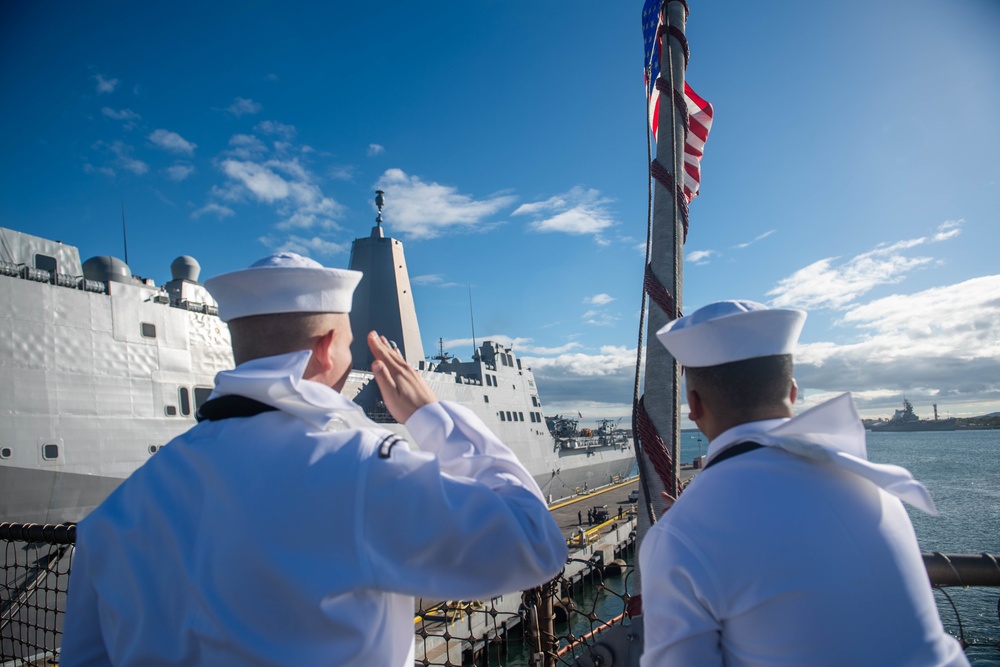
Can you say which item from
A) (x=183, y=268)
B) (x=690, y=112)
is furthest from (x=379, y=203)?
(x=690, y=112)

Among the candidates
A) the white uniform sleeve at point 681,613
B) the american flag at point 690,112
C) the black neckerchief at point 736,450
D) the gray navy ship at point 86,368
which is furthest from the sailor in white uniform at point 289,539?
the gray navy ship at point 86,368

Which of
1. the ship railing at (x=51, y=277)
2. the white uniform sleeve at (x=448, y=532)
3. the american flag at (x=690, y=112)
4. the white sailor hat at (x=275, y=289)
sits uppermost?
the ship railing at (x=51, y=277)

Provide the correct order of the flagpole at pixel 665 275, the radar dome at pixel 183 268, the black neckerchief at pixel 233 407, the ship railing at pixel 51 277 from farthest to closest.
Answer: the radar dome at pixel 183 268
the ship railing at pixel 51 277
the flagpole at pixel 665 275
the black neckerchief at pixel 233 407

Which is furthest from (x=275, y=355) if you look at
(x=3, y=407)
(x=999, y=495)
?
(x=999, y=495)

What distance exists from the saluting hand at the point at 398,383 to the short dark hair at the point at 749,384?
812mm

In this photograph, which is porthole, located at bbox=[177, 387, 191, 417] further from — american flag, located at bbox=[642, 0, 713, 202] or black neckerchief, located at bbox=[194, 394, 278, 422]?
black neckerchief, located at bbox=[194, 394, 278, 422]

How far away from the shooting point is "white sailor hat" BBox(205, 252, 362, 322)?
154 centimetres

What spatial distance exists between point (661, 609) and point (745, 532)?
0.28m

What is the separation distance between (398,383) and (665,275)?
4.28 feet

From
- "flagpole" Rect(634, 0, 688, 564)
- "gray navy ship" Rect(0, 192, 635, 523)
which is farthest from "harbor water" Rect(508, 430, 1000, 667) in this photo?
"gray navy ship" Rect(0, 192, 635, 523)

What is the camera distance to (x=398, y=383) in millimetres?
1607

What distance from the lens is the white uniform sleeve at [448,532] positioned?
125cm

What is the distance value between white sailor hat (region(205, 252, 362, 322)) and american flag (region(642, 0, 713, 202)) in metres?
2.19

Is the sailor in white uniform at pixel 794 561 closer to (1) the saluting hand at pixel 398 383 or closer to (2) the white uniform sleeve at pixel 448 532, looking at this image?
(2) the white uniform sleeve at pixel 448 532
